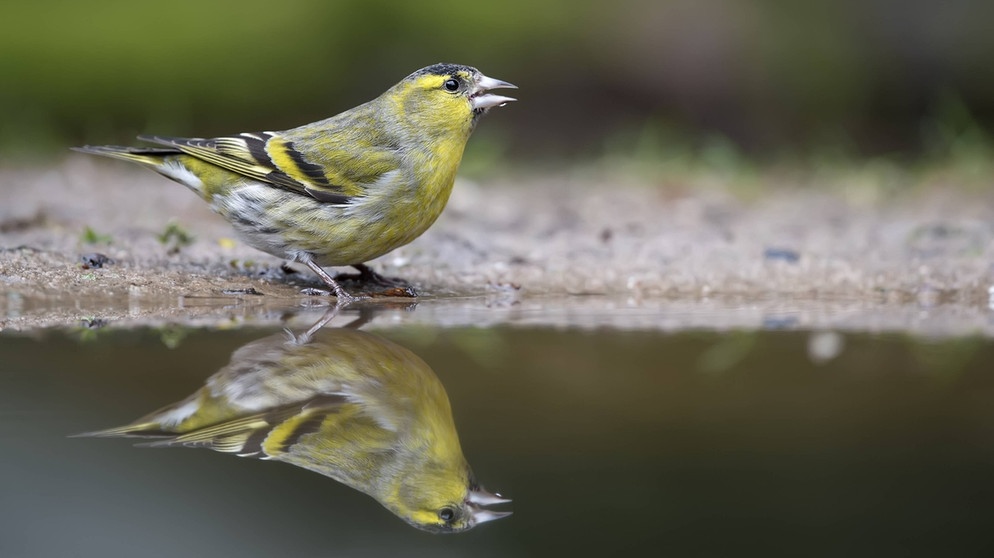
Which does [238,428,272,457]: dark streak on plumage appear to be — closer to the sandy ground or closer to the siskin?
the sandy ground

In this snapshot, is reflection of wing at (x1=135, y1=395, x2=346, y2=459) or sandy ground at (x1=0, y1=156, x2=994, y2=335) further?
sandy ground at (x1=0, y1=156, x2=994, y2=335)

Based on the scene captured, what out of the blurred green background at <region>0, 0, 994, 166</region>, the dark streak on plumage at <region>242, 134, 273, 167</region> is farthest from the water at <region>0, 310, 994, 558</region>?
the blurred green background at <region>0, 0, 994, 166</region>

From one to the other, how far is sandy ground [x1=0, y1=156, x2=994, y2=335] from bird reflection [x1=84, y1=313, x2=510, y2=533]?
94cm

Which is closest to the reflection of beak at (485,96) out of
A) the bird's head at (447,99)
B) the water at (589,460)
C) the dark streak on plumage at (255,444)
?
the bird's head at (447,99)

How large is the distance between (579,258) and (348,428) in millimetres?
3202

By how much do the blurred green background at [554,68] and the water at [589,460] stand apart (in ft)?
18.4

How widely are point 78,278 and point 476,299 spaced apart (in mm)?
1467

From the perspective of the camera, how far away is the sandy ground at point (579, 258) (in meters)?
3.83

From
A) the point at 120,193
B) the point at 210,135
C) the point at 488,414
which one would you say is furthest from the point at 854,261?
the point at 210,135

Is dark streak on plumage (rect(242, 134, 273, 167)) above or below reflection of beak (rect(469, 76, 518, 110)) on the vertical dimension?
below

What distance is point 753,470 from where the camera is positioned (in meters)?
2.10

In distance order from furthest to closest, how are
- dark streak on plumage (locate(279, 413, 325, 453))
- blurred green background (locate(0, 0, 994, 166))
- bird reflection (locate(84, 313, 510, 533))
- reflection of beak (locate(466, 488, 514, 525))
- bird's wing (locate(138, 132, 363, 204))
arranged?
blurred green background (locate(0, 0, 994, 166)), bird's wing (locate(138, 132, 363, 204)), dark streak on plumage (locate(279, 413, 325, 453)), bird reflection (locate(84, 313, 510, 533)), reflection of beak (locate(466, 488, 514, 525))

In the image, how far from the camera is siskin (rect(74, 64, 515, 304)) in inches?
178

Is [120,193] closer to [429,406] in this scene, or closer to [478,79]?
[478,79]
